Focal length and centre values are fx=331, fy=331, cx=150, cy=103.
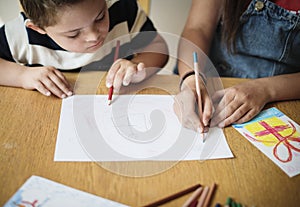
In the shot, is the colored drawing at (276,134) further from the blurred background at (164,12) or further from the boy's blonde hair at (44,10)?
the blurred background at (164,12)

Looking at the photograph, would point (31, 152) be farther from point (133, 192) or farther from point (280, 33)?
point (280, 33)

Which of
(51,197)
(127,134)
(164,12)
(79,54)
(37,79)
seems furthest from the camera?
(164,12)

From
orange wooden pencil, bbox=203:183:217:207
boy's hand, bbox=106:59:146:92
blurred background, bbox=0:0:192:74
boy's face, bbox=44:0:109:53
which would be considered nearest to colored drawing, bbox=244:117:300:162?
orange wooden pencil, bbox=203:183:217:207

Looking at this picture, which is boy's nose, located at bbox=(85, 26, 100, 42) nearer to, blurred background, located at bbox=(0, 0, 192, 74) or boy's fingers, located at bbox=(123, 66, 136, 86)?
boy's fingers, located at bbox=(123, 66, 136, 86)

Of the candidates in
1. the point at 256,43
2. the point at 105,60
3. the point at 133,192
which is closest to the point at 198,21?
the point at 256,43

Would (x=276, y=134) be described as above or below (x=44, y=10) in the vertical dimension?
below

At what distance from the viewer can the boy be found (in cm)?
67

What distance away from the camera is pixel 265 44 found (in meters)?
0.89

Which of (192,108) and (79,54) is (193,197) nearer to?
(192,108)

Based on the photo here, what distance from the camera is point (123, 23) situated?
0.92m

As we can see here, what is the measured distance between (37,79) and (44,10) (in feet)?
0.49

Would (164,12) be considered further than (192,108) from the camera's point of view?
Yes

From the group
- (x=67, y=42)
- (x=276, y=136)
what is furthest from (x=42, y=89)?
(x=276, y=136)

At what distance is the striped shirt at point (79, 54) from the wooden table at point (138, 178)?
25 cm
